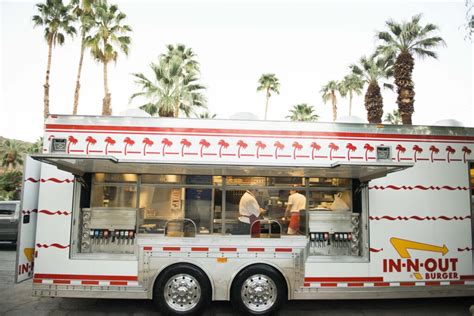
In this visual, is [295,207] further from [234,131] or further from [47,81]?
[47,81]

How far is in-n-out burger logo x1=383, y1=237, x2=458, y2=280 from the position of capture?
5504mm

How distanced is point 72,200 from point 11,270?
459 centimetres

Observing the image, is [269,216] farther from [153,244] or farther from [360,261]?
[153,244]

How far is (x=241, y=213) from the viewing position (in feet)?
19.2

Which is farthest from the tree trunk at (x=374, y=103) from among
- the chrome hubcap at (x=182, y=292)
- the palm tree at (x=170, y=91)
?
the chrome hubcap at (x=182, y=292)

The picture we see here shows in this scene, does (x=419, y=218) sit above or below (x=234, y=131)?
below

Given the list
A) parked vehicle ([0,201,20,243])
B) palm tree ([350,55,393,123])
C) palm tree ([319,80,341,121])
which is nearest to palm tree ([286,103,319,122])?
palm tree ([319,80,341,121])

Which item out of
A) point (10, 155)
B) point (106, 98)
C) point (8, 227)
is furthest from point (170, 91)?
point (10, 155)

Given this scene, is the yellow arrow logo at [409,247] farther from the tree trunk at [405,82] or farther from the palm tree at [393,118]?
the palm tree at [393,118]

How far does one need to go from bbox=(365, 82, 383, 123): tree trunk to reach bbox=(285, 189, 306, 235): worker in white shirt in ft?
52.2

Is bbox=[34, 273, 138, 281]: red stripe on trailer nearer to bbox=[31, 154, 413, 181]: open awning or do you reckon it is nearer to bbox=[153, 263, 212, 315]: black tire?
bbox=[153, 263, 212, 315]: black tire

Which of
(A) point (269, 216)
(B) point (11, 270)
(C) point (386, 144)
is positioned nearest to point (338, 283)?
(A) point (269, 216)

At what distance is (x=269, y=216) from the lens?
19.6ft

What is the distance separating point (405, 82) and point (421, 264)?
1463cm
